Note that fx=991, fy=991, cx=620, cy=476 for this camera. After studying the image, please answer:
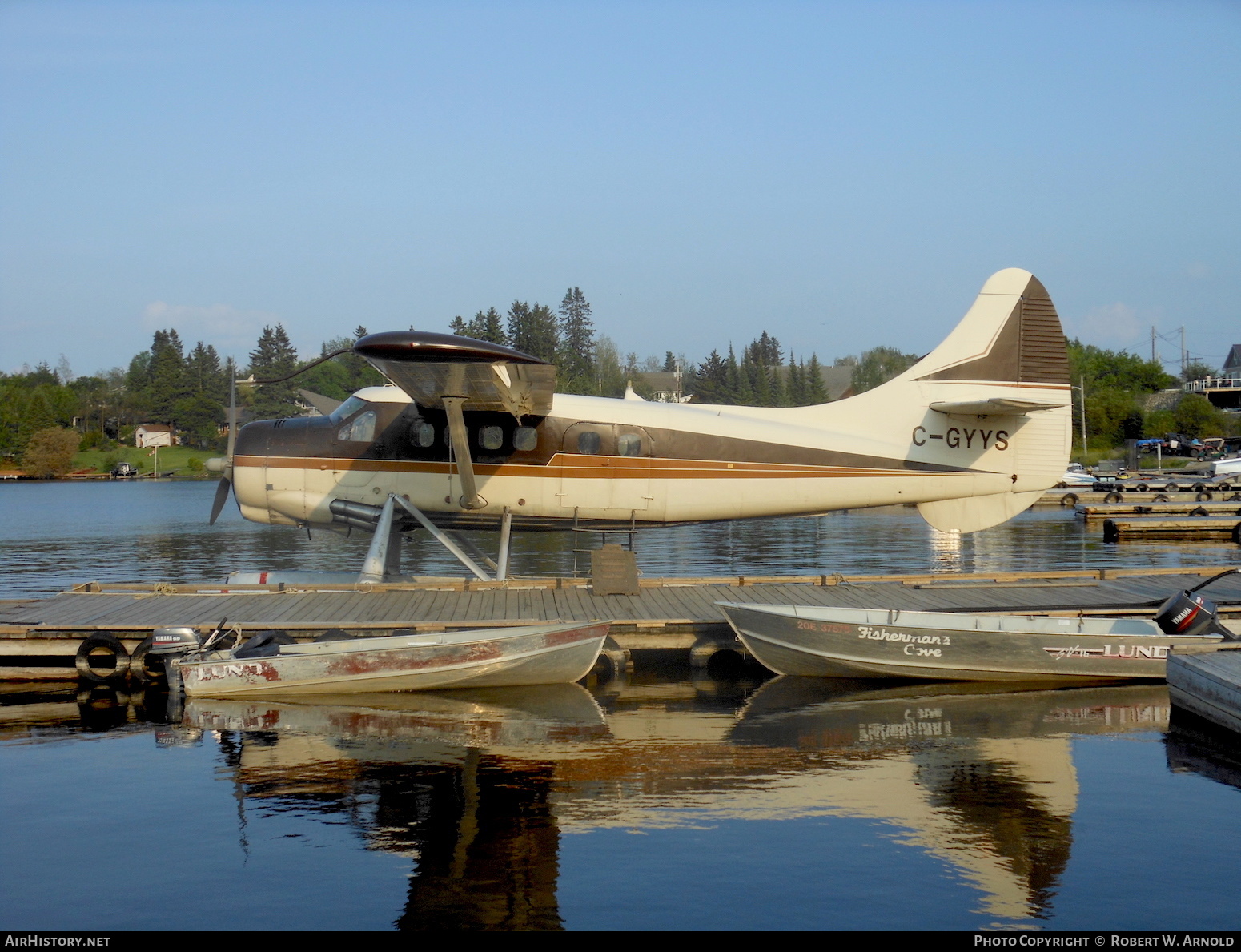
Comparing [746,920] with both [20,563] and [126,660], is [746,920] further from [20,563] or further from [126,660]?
[20,563]

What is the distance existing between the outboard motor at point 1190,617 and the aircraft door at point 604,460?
593 cm

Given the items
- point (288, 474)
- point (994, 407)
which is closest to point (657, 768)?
point (994, 407)

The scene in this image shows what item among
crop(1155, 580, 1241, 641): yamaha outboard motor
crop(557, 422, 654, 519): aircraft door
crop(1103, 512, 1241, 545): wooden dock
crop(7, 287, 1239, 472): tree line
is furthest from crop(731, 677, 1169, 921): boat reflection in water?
crop(7, 287, 1239, 472): tree line

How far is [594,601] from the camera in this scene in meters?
12.0

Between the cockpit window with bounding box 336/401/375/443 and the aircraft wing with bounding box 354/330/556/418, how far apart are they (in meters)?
0.84

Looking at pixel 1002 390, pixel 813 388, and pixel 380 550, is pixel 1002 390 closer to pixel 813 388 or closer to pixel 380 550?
pixel 380 550

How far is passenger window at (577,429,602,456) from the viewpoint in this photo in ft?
41.2

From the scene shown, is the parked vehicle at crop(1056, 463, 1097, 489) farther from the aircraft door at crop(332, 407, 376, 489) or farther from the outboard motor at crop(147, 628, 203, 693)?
the outboard motor at crop(147, 628, 203, 693)

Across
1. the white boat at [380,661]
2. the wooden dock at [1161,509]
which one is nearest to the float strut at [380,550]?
the white boat at [380,661]

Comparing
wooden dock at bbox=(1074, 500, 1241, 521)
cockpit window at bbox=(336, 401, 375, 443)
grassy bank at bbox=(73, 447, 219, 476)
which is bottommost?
wooden dock at bbox=(1074, 500, 1241, 521)

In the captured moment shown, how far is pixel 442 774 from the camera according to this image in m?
7.48

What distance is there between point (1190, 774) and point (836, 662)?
11.6 ft

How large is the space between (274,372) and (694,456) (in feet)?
282

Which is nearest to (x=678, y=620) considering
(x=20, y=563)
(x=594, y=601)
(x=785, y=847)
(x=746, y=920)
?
(x=594, y=601)
